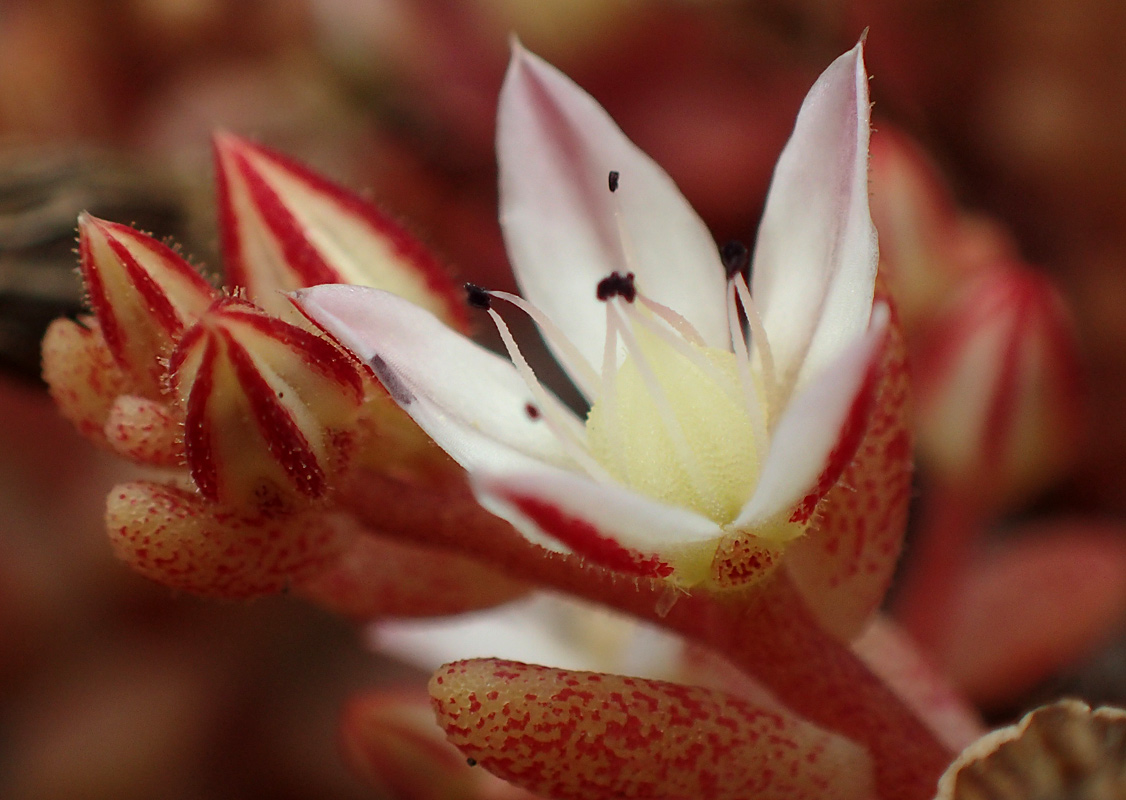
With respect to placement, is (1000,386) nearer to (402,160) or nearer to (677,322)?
(677,322)

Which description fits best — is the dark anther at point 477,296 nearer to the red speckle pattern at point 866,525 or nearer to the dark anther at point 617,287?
the dark anther at point 617,287

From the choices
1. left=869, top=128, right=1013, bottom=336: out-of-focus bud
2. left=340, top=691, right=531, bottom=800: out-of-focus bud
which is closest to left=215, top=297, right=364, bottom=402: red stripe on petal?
left=340, top=691, right=531, bottom=800: out-of-focus bud

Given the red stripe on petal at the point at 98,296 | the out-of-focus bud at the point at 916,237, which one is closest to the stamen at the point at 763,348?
the red stripe on petal at the point at 98,296

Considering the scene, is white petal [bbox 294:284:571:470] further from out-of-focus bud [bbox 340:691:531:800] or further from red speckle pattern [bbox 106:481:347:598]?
out-of-focus bud [bbox 340:691:531:800]

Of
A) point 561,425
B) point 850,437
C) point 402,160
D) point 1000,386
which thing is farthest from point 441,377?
point 402,160

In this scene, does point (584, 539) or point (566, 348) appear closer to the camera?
point (584, 539)
